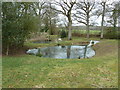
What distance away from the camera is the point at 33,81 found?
290 centimetres

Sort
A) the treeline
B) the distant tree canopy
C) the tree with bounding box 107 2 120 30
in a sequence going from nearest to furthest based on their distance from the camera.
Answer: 1. the distant tree canopy
2. the treeline
3. the tree with bounding box 107 2 120 30

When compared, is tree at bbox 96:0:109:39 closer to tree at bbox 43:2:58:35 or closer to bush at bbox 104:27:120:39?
bush at bbox 104:27:120:39

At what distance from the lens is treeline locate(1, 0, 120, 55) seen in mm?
5609

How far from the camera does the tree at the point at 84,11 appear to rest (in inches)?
619

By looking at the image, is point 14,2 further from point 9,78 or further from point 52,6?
point 52,6

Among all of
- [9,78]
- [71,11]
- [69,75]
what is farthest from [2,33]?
[71,11]

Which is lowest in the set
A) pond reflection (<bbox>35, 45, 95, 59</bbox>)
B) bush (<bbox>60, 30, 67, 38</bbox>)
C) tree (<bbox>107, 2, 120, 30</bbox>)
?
pond reflection (<bbox>35, 45, 95, 59</bbox>)

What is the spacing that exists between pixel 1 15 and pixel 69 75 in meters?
4.10

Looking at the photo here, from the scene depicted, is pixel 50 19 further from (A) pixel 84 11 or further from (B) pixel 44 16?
(A) pixel 84 11

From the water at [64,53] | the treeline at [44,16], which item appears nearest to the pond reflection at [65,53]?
the water at [64,53]

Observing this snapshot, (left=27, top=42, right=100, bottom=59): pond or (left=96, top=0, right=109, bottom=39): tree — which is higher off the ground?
(left=96, top=0, right=109, bottom=39): tree

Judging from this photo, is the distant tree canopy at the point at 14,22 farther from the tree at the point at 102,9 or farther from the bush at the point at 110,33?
the bush at the point at 110,33

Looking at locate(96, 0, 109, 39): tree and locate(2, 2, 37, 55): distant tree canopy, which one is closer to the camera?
locate(2, 2, 37, 55): distant tree canopy

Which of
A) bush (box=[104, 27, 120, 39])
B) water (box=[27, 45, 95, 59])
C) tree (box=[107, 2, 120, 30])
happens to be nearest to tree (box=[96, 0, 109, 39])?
tree (box=[107, 2, 120, 30])
